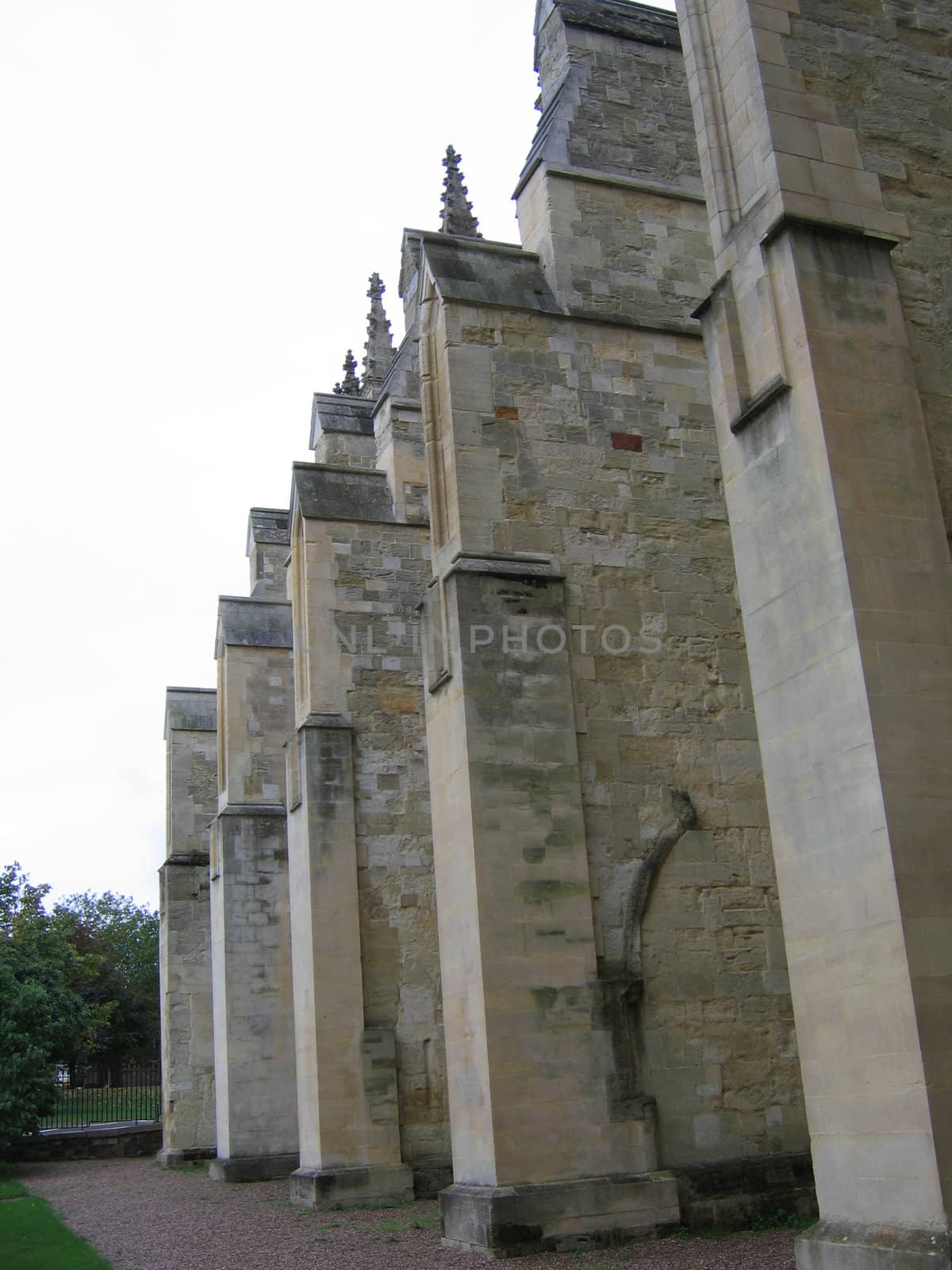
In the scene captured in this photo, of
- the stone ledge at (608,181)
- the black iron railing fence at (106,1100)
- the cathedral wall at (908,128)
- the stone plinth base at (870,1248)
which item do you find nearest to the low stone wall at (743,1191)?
the stone plinth base at (870,1248)

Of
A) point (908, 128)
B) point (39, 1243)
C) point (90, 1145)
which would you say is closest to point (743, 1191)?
point (39, 1243)

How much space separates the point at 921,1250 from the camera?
5.42m

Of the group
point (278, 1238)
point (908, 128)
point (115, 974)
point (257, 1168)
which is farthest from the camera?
point (115, 974)

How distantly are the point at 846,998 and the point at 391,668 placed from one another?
31.6ft

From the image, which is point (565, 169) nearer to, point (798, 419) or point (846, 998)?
point (798, 419)

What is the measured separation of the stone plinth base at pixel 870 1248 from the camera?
17.7 feet

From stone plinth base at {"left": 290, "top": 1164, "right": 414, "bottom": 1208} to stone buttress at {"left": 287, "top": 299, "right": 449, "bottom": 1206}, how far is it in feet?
0.04

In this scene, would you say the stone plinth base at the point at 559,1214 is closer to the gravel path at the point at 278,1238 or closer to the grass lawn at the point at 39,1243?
the gravel path at the point at 278,1238

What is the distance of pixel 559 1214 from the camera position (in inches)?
345

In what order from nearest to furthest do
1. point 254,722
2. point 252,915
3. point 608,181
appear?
point 608,181, point 252,915, point 254,722

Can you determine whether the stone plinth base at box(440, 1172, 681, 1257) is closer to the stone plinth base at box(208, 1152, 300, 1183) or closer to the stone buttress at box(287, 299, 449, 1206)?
the stone buttress at box(287, 299, 449, 1206)

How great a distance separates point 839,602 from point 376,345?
18065 mm

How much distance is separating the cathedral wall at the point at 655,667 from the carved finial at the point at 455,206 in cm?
472

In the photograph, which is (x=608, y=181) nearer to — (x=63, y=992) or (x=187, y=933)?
(x=187, y=933)
